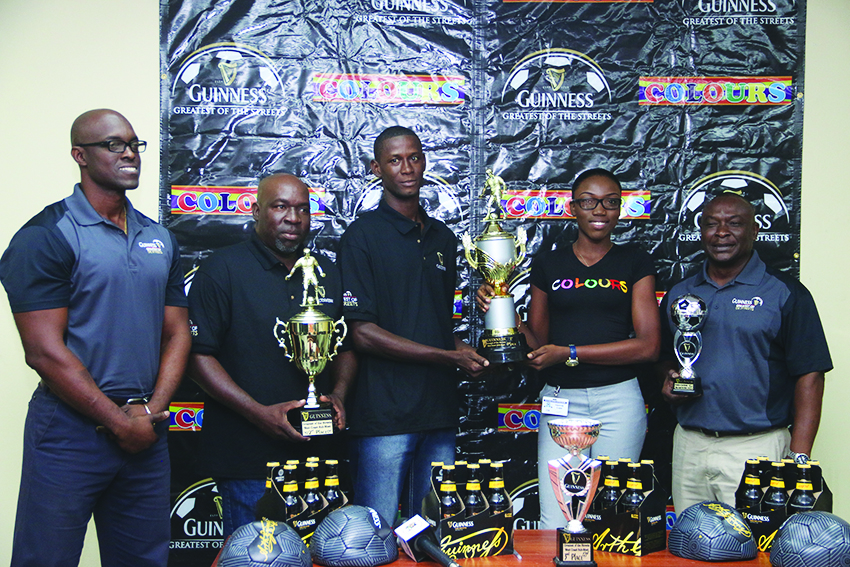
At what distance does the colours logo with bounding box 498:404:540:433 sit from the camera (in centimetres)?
373

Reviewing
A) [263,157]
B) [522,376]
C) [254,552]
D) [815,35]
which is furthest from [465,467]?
[815,35]

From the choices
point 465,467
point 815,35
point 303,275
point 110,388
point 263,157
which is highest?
point 815,35

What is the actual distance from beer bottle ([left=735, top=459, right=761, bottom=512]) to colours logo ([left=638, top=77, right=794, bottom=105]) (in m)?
2.17

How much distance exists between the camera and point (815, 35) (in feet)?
12.3

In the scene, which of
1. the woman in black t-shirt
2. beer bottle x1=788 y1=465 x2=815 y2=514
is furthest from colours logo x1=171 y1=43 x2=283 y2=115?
beer bottle x1=788 y1=465 x2=815 y2=514

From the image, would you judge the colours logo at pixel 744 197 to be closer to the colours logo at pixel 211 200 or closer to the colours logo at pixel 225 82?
the colours logo at pixel 211 200

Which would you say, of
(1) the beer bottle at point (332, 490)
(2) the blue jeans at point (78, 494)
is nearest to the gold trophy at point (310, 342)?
(1) the beer bottle at point (332, 490)

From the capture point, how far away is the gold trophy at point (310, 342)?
2611 mm

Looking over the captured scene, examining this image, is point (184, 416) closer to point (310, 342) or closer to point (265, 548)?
point (310, 342)

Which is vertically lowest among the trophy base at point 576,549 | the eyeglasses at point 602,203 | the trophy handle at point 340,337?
the trophy base at point 576,549

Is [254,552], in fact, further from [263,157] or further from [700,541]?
[263,157]

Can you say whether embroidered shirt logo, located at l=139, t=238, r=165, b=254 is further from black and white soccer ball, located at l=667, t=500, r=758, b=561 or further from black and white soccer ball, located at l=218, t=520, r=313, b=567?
black and white soccer ball, located at l=667, t=500, r=758, b=561

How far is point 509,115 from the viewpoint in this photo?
12.2ft

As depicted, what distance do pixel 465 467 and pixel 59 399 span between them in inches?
53.9
